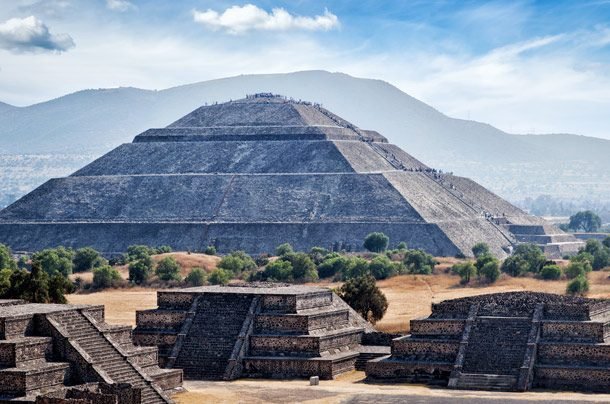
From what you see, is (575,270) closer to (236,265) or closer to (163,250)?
(236,265)

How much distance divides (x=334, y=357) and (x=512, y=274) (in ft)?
171

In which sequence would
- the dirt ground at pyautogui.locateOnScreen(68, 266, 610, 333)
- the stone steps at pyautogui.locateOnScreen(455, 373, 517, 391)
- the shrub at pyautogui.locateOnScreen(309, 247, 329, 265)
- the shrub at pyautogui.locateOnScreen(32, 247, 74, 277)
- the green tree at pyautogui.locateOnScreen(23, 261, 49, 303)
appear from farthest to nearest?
the shrub at pyautogui.locateOnScreen(309, 247, 329, 265)
the shrub at pyautogui.locateOnScreen(32, 247, 74, 277)
the dirt ground at pyautogui.locateOnScreen(68, 266, 610, 333)
the green tree at pyautogui.locateOnScreen(23, 261, 49, 303)
the stone steps at pyautogui.locateOnScreen(455, 373, 517, 391)

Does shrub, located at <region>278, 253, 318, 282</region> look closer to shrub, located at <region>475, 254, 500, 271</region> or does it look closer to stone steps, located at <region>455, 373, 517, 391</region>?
shrub, located at <region>475, 254, 500, 271</region>

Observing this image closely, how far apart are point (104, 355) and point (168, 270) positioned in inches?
2197

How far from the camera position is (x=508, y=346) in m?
55.9

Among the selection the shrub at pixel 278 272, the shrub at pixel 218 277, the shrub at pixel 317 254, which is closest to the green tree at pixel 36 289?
the shrub at pixel 218 277

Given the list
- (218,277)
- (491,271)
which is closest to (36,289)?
(218,277)

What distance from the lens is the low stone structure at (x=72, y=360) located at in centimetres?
4516

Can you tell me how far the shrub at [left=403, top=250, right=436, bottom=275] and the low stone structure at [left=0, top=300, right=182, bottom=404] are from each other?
61.0 metres

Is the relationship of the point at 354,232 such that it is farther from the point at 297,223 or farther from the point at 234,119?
the point at 234,119

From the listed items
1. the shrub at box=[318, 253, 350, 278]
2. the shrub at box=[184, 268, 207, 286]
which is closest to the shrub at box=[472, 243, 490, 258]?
the shrub at box=[318, 253, 350, 278]

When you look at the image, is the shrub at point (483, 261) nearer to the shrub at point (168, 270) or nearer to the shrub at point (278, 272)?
the shrub at point (278, 272)

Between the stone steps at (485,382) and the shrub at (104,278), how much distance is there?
47.7 meters

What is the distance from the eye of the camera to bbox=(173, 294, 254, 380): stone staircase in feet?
188
